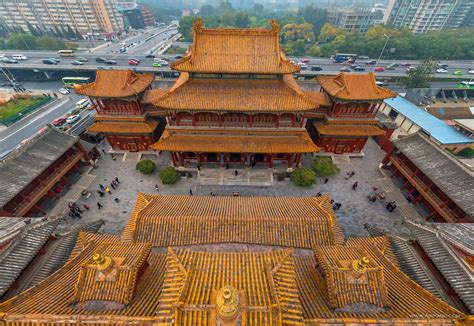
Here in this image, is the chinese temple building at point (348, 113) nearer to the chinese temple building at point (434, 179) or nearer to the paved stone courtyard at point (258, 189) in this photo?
the paved stone courtyard at point (258, 189)

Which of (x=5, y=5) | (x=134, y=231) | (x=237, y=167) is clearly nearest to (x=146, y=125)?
(x=237, y=167)

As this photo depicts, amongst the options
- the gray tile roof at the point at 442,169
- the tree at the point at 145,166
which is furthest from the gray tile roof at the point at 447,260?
the tree at the point at 145,166

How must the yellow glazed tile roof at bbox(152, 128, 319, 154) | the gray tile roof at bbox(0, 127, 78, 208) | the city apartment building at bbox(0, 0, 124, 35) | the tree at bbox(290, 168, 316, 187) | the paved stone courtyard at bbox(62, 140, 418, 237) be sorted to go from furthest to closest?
the city apartment building at bbox(0, 0, 124, 35) → the tree at bbox(290, 168, 316, 187) → the yellow glazed tile roof at bbox(152, 128, 319, 154) → the paved stone courtyard at bbox(62, 140, 418, 237) → the gray tile roof at bbox(0, 127, 78, 208)

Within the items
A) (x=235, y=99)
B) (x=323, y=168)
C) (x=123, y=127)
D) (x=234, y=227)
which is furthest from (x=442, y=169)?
(x=123, y=127)

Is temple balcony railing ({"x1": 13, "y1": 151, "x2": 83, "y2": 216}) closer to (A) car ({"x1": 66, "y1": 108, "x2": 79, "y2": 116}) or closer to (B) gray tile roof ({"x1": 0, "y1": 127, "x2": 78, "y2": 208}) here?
(B) gray tile roof ({"x1": 0, "y1": 127, "x2": 78, "y2": 208})

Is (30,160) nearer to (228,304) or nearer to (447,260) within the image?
(228,304)

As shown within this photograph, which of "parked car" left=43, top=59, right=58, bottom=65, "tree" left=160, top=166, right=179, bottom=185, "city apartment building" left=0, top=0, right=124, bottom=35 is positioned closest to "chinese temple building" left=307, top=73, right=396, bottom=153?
"tree" left=160, top=166, right=179, bottom=185

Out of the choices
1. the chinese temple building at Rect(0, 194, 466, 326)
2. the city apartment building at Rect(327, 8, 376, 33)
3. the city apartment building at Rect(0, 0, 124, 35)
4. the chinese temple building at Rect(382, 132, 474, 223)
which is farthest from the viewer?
the city apartment building at Rect(327, 8, 376, 33)

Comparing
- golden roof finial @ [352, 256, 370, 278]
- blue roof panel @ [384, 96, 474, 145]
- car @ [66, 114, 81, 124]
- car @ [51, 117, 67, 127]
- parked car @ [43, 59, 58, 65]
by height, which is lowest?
car @ [51, 117, 67, 127]
